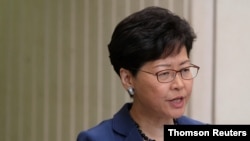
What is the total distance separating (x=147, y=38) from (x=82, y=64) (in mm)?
1237

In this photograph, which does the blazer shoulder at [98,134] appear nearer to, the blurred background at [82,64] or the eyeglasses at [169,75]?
the eyeglasses at [169,75]

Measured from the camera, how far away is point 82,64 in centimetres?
233

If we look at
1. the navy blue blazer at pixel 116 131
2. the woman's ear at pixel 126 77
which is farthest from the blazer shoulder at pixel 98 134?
the woman's ear at pixel 126 77

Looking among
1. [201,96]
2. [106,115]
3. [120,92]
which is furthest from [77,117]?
[201,96]

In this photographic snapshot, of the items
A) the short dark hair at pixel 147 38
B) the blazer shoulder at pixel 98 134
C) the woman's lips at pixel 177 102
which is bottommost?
the blazer shoulder at pixel 98 134

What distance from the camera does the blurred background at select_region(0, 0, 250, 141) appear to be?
1811mm

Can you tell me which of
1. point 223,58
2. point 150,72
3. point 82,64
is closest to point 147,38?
point 150,72

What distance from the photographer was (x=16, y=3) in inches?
109

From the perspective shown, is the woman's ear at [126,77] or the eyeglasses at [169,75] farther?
the woman's ear at [126,77]

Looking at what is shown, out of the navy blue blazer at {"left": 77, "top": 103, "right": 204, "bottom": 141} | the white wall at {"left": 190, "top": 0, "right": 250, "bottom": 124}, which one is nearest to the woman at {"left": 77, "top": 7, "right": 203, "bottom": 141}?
the navy blue blazer at {"left": 77, "top": 103, "right": 204, "bottom": 141}

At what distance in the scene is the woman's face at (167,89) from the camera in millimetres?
1089

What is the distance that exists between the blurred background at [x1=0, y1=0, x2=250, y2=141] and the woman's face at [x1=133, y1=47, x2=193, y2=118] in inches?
28.1

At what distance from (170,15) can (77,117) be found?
1330 mm

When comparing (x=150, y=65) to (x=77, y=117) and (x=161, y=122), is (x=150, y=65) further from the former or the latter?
(x=77, y=117)
